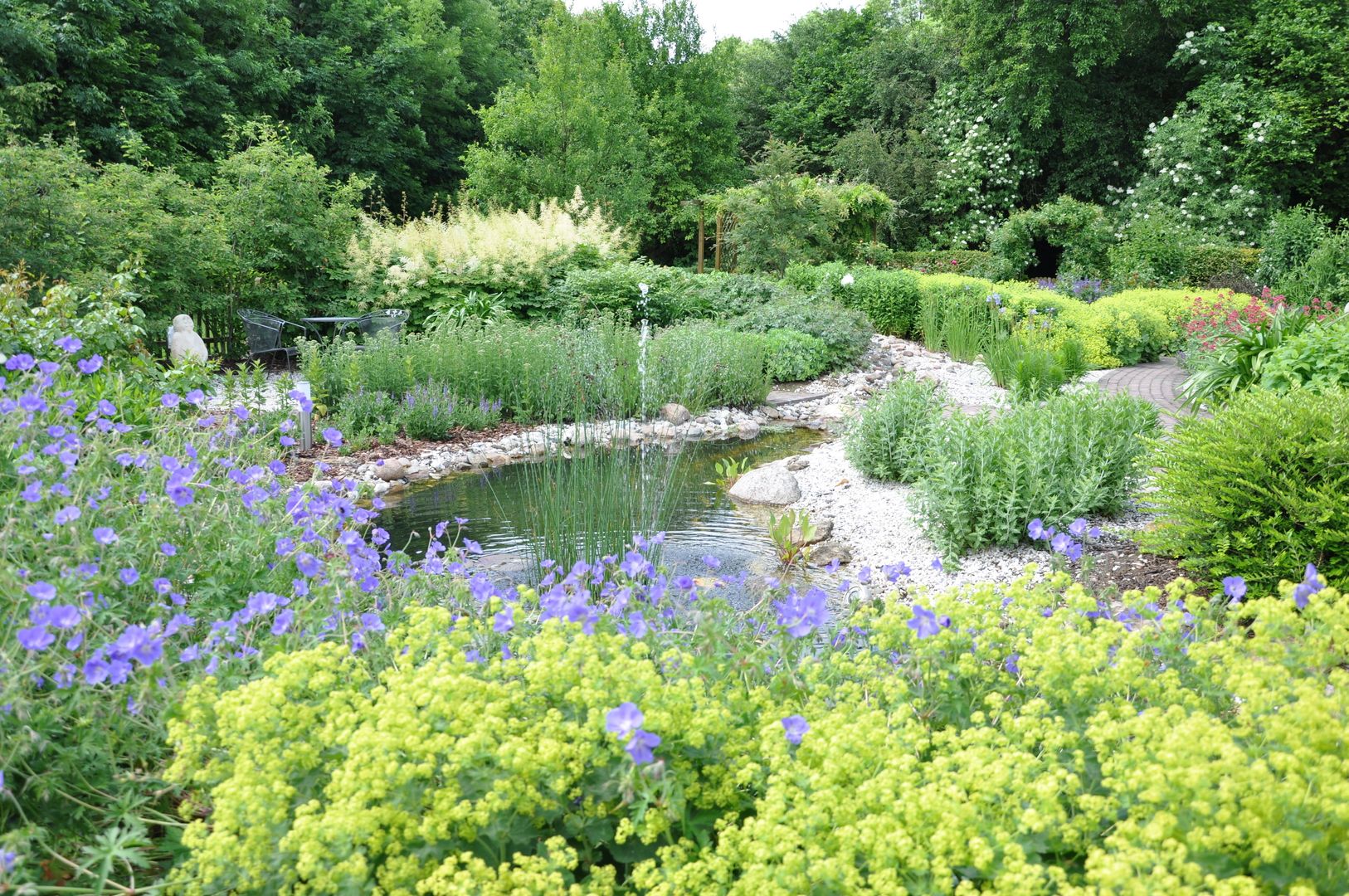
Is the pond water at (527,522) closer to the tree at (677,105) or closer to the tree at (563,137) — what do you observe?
the tree at (563,137)

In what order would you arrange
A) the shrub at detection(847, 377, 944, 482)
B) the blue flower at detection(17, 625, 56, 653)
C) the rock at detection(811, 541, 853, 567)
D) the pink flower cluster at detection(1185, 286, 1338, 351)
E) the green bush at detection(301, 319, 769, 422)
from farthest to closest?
the pink flower cluster at detection(1185, 286, 1338, 351) < the green bush at detection(301, 319, 769, 422) < the shrub at detection(847, 377, 944, 482) < the rock at detection(811, 541, 853, 567) < the blue flower at detection(17, 625, 56, 653)

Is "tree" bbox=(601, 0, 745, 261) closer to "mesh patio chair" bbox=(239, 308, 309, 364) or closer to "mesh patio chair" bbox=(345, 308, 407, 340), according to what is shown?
"mesh patio chair" bbox=(345, 308, 407, 340)

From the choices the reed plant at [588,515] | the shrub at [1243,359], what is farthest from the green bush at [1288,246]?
the reed plant at [588,515]

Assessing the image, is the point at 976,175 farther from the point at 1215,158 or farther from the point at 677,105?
the point at 677,105

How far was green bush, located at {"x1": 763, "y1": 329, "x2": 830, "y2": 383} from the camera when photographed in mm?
9781

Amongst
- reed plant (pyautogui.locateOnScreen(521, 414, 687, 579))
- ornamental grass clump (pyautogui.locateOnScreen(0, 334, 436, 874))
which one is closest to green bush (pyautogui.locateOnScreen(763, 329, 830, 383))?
reed plant (pyautogui.locateOnScreen(521, 414, 687, 579))

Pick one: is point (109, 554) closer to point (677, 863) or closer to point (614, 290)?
point (677, 863)

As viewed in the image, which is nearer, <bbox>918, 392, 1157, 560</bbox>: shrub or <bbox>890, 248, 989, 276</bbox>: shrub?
<bbox>918, 392, 1157, 560</bbox>: shrub

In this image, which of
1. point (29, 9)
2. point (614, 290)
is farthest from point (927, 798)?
point (29, 9)

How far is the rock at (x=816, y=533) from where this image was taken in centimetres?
503

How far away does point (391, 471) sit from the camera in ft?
21.1

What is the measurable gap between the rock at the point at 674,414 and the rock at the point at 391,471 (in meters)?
2.42

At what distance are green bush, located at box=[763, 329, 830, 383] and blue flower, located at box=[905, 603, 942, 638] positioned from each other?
7.87 m

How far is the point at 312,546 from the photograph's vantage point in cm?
220
